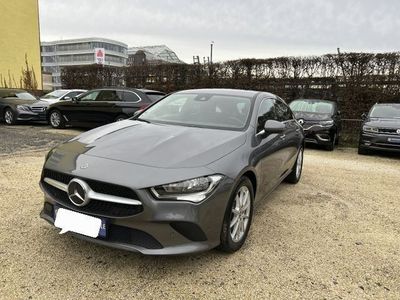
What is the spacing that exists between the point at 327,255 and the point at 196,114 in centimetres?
196

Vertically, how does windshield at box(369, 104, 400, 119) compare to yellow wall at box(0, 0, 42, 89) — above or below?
below

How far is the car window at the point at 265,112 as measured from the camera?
409 centimetres

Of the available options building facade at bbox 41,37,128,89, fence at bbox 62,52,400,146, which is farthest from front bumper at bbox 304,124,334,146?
building facade at bbox 41,37,128,89

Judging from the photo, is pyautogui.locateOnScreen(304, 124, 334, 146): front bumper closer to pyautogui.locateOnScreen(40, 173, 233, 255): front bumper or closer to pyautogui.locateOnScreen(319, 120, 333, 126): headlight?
pyautogui.locateOnScreen(319, 120, 333, 126): headlight

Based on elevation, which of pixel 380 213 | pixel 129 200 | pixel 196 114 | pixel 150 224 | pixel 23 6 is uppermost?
pixel 23 6

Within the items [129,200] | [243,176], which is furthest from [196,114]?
[129,200]

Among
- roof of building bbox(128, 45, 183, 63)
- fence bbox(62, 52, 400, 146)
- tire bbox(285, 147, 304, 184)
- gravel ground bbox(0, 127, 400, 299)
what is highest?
roof of building bbox(128, 45, 183, 63)

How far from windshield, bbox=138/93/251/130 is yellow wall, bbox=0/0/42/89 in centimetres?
1974

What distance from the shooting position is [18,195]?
4695 millimetres

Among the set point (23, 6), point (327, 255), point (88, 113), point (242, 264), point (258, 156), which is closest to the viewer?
point (242, 264)

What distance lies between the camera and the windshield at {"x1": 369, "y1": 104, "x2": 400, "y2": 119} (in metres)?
9.99

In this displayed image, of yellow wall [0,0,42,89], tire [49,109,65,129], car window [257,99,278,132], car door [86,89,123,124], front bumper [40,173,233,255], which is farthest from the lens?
yellow wall [0,0,42,89]

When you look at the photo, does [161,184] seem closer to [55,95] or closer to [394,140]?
[394,140]

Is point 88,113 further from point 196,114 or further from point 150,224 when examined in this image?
point 150,224
